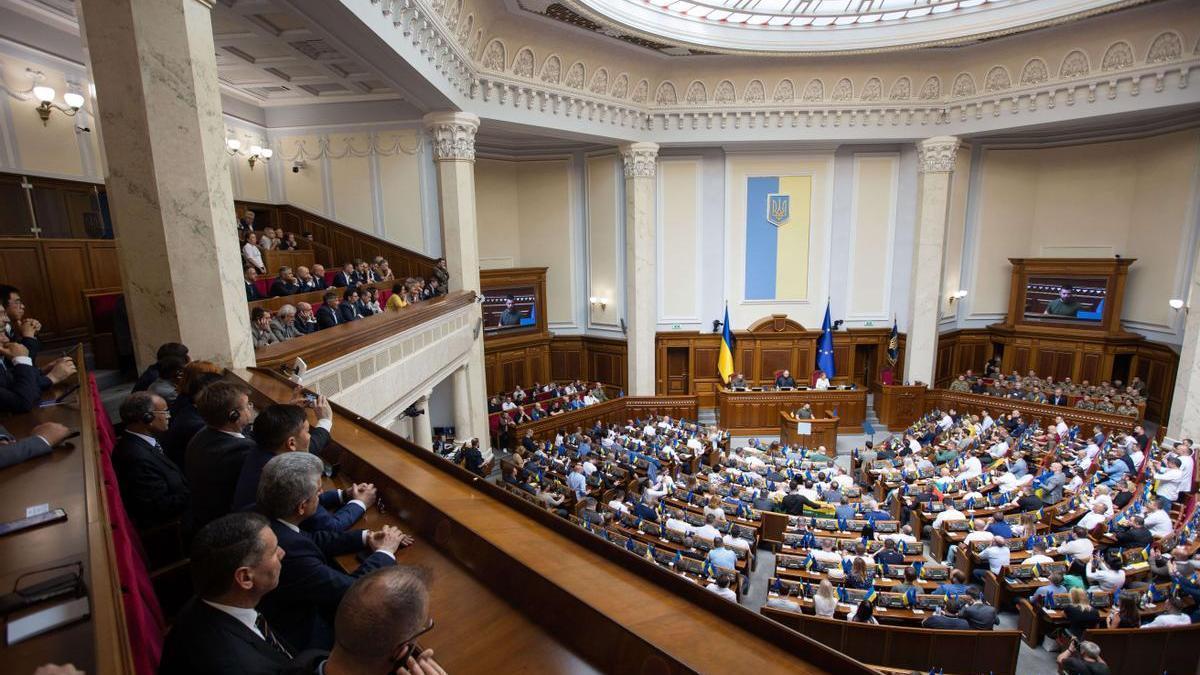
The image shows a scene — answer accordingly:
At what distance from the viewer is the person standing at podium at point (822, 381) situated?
44.1ft

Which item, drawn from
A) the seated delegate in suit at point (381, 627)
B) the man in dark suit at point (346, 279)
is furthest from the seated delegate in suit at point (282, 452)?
the man in dark suit at point (346, 279)

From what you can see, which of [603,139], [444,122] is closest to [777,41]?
[603,139]

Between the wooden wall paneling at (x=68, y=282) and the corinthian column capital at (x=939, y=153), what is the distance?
1538 centimetres

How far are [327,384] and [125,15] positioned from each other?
115 inches

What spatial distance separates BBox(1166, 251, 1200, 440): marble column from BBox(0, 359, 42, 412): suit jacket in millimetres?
14837

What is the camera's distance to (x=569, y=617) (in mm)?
1398

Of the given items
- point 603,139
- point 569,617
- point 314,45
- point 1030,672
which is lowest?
point 1030,672

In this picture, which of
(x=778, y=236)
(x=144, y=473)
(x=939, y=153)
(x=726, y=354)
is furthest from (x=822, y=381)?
(x=144, y=473)

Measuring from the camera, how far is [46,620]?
3.96ft

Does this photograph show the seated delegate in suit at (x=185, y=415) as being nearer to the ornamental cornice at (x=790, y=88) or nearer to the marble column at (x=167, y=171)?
the marble column at (x=167, y=171)

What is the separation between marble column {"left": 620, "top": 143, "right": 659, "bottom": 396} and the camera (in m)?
13.1

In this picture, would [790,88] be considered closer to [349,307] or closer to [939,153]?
[939,153]

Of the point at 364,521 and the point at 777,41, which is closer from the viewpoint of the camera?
the point at 364,521

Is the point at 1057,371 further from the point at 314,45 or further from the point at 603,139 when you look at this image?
the point at 314,45
